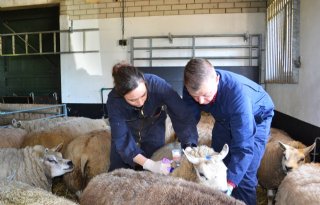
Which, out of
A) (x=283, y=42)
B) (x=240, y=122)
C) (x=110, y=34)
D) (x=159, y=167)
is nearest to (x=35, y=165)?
(x=159, y=167)

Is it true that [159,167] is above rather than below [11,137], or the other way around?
above

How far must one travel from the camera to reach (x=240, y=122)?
2596 millimetres

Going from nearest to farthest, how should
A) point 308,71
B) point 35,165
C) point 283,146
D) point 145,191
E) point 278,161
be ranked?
1. point 145,191
2. point 35,165
3. point 283,146
4. point 278,161
5. point 308,71

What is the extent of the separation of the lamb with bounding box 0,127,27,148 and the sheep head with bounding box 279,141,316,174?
365 cm

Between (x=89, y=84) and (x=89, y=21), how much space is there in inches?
63.4

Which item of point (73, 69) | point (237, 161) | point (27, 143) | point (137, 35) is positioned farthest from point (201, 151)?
point (73, 69)

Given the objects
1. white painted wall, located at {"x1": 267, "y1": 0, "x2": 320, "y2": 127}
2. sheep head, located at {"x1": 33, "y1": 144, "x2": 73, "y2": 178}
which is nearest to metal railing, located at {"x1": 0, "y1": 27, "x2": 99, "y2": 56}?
sheep head, located at {"x1": 33, "y1": 144, "x2": 73, "y2": 178}

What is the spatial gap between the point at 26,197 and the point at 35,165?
187 cm

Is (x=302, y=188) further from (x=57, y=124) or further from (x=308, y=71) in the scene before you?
(x=57, y=124)

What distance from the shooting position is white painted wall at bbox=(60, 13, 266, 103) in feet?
26.5

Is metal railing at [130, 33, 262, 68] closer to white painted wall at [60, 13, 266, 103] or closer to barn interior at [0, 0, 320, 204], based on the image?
barn interior at [0, 0, 320, 204]

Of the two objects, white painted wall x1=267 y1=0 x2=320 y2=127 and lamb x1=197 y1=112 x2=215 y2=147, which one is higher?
white painted wall x1=267 y1=0 x2=320 y2=127

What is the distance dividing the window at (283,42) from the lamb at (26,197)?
3868 millimetres

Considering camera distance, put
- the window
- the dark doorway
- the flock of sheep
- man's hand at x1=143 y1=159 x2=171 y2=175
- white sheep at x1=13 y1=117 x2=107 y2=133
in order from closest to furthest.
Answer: the flock of sheep
man's hand at x1=143 y1=159 x2=171 y2=175
the window
white sheep at x1=13 y1=117 x2=107 y2=133
the dark doorway
